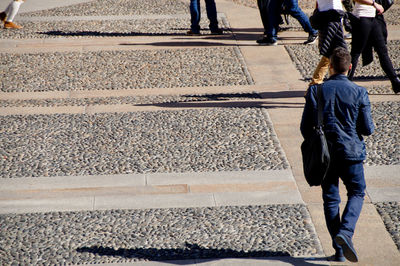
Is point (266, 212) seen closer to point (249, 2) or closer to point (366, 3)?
point (366, 3)

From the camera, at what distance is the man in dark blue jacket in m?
4.29

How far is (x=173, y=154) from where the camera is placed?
663cm

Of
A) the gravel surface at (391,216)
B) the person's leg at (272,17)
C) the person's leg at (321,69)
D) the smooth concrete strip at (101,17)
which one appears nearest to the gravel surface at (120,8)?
the smooth concrete strip at (101,17)

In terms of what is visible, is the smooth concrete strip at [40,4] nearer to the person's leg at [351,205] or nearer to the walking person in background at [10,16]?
the walking person in background at [10,16]

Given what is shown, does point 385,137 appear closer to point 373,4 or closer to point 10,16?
point 373,4

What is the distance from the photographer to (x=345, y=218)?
4.40 m

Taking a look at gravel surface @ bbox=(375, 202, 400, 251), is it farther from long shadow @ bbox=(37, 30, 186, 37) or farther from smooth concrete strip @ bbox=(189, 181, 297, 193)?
long shadow @ bbox=(37, 30, 186, 37)

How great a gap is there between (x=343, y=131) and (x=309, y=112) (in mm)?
272

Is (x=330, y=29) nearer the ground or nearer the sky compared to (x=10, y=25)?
nearer the sky

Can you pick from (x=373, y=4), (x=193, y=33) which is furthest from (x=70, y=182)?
(x=193, y=33)

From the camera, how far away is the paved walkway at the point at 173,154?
4895 mm

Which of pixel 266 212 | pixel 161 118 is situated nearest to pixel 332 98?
pixel 266 212

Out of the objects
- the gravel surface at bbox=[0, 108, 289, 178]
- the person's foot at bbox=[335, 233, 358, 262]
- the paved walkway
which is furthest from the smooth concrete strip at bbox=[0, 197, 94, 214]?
the person's foot at bbox=[335, 233, 358, 262]

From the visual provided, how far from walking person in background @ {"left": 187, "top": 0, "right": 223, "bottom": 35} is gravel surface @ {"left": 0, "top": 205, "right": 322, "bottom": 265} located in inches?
273
